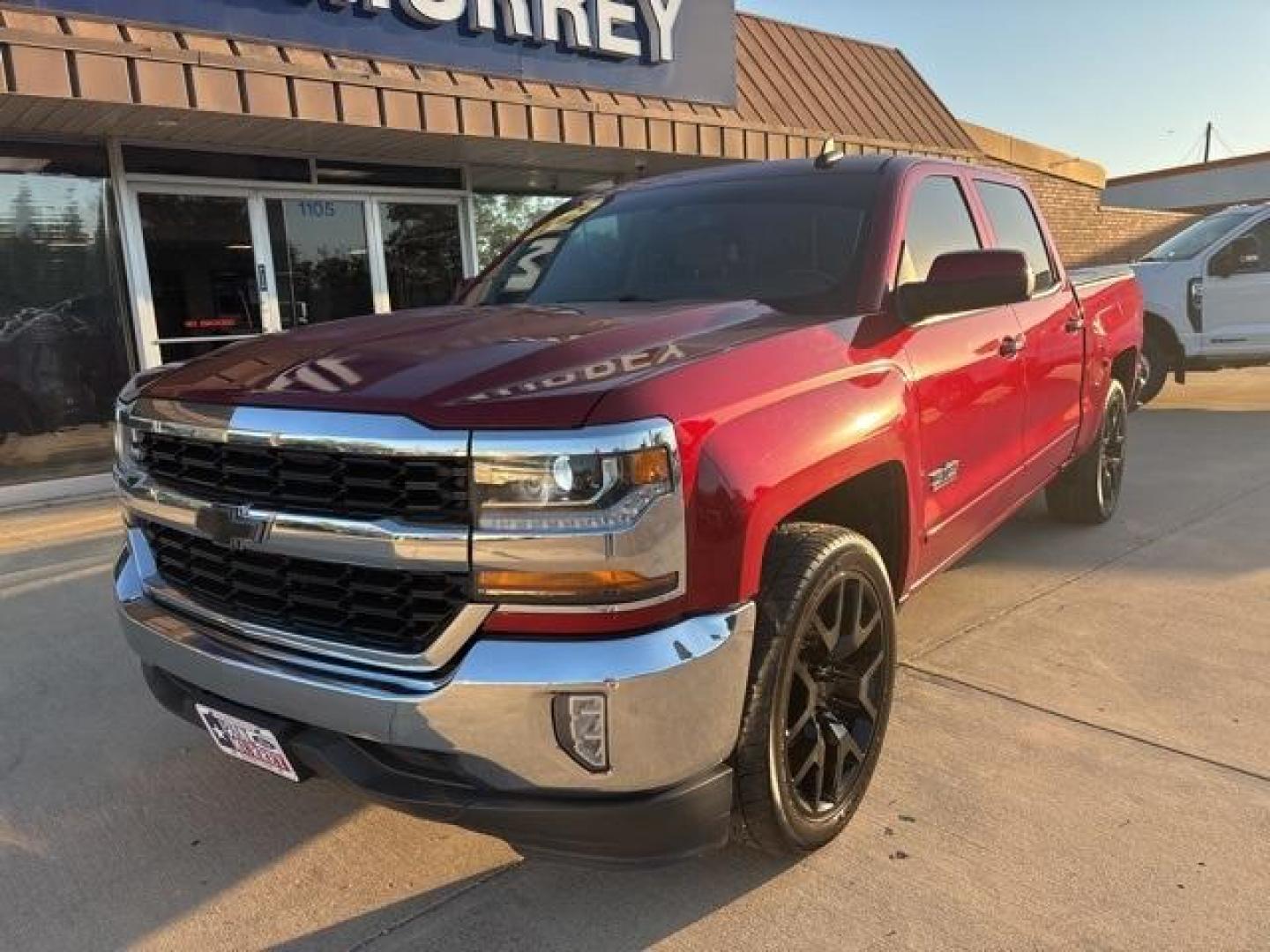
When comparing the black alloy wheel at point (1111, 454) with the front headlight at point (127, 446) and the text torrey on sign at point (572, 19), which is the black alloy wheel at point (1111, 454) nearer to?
the front headlight at point (127, 446)

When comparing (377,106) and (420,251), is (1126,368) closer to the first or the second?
(377,106)

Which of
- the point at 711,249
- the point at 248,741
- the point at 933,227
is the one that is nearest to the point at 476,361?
the point at 248,741

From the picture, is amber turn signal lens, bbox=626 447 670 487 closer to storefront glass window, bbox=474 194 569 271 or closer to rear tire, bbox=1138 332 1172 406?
storefront glass window, bbox=474 194 569 271

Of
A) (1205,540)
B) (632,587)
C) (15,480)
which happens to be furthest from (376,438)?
(15,480)

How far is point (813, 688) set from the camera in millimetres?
2547

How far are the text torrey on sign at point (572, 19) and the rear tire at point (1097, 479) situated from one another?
5.82 metres

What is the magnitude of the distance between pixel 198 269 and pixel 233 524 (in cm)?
695

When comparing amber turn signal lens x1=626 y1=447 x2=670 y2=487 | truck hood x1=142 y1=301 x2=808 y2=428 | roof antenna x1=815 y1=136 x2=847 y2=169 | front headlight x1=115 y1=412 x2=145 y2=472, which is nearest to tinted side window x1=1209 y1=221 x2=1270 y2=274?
roof antenna x1=815 y1=136 x2=847 y2=169

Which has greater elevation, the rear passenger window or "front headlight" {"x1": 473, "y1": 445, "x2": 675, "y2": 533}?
the rear passenger window

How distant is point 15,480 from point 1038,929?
7945 millimetres

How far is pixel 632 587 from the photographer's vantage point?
1.98 m

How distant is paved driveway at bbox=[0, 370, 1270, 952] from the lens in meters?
2.35

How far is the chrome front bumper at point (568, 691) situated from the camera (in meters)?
1.94

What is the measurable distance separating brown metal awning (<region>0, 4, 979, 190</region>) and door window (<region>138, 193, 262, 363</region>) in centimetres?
56
